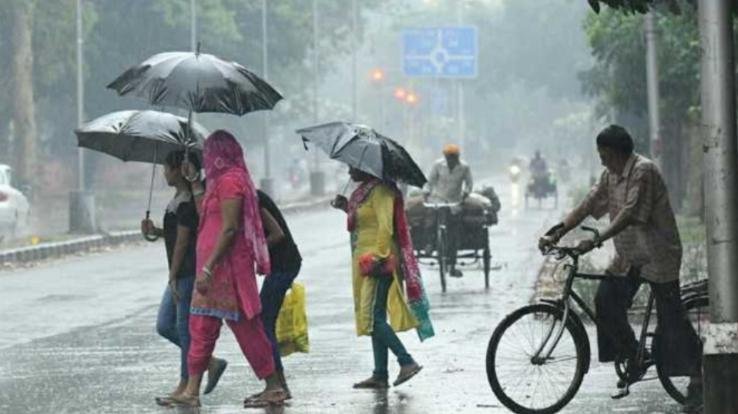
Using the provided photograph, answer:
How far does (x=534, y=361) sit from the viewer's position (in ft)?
37.3

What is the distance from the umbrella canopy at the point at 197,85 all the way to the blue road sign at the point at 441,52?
70871 millimetres

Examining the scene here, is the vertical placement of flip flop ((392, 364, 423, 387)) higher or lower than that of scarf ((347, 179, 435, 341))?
lower

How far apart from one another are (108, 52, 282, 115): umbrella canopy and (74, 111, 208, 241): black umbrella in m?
0.36

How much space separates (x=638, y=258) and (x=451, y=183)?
1121 centimetres

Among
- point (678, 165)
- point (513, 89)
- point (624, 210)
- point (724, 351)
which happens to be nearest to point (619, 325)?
point (624, 210)

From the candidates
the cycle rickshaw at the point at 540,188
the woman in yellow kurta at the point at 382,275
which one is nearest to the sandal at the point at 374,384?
the woman in yellow kurta at the point at 382,275

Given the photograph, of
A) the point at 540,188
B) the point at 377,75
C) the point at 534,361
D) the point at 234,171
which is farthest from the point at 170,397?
the point at 377,75

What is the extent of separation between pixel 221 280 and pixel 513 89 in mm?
122820

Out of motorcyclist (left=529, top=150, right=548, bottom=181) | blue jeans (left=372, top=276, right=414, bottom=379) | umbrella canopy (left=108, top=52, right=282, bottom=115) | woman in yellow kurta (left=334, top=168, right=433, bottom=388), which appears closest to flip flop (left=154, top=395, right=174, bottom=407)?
woman in yellow kurta (left=334, top=168, right=433, bottom=388)

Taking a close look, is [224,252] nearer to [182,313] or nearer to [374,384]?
[182,313]

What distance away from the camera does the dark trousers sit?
11305 mm

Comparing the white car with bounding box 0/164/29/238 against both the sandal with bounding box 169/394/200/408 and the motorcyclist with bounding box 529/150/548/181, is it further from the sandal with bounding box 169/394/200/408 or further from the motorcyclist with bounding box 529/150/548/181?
the sandal with bounding box 169/394/200/408

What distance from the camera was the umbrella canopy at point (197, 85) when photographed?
1237 cm

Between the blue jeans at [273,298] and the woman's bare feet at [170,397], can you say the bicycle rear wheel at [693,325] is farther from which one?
the woman's bare feet at [170,397]
